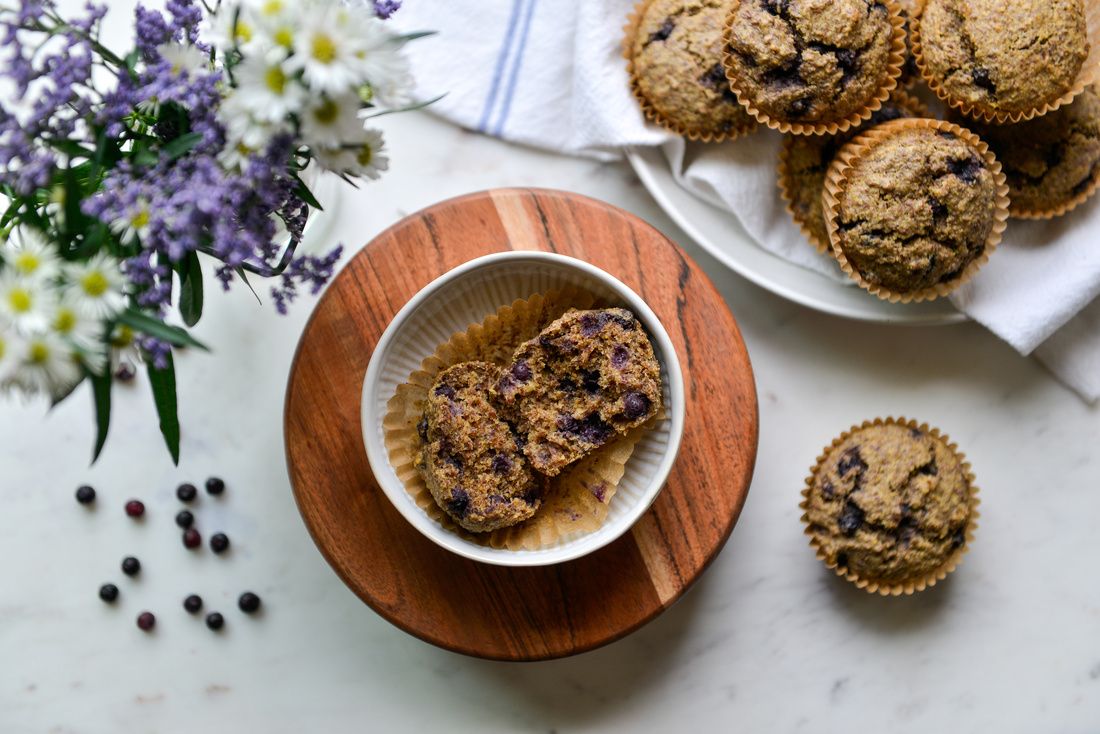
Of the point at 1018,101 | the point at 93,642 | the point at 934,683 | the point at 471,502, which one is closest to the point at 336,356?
the point at 471,502

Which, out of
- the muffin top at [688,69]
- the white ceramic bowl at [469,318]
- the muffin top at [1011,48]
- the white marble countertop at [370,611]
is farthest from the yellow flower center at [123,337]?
the muffin top at [1011,48]

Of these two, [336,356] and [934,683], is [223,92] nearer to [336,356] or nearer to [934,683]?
[336,356]

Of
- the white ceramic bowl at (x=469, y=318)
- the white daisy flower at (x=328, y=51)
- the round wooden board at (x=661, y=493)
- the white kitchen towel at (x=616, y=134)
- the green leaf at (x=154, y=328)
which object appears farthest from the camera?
the white kitchen towel at (x=616, y=134)

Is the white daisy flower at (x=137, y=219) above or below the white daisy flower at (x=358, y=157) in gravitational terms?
above

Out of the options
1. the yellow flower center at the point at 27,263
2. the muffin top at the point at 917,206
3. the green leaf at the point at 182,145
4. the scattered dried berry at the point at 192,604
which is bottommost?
the scattered dried berry at the point at 192,604

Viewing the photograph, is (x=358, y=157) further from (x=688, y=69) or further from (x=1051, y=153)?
(x=1051, y=153)

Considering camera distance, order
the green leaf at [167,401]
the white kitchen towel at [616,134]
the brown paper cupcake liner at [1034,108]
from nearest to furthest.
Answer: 1. the green leaf at [167,401]
2. the brown paper cupcake liner at [1034,108]
3. the white kitchen towel at [616,134]

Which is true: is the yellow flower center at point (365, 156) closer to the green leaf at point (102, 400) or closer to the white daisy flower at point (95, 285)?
the white daisy flower at point (95, 285)

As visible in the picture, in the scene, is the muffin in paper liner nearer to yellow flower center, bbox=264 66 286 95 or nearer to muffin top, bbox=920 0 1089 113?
yellow flower center, bbox=264 66 286 95

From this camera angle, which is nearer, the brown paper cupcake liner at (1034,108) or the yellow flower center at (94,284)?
the yellow flower center at (94,284)
